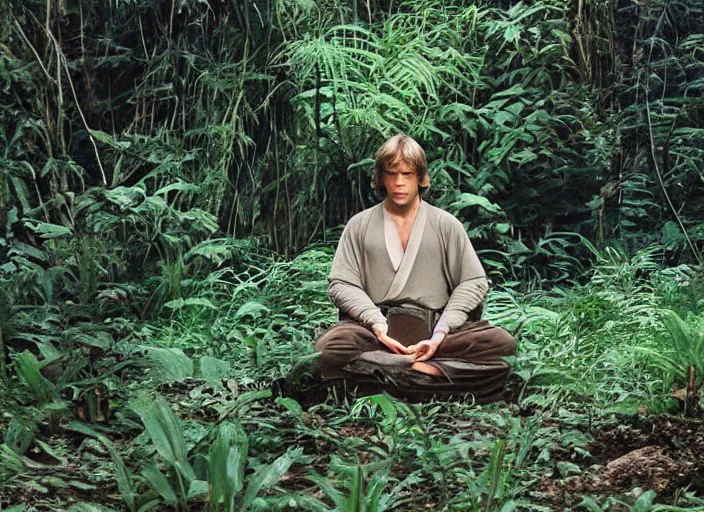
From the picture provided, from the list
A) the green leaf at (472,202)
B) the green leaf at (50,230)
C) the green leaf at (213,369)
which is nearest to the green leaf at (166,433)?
the green leaf at (213,369)

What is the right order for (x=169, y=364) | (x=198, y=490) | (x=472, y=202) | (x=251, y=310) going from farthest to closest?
(x=472, y=202) < (x=251, y=310) < (x=169, y=364) < (x=198, y=490)

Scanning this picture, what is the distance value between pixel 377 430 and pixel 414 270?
3.05 ft

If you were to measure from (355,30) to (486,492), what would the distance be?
484 cm

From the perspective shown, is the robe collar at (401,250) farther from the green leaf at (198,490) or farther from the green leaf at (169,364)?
the green leaf at (198,490)

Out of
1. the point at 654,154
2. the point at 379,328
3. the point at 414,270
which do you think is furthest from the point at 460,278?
the point at 654,154

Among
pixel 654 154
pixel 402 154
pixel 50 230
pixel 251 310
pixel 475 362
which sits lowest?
pixel 251 310

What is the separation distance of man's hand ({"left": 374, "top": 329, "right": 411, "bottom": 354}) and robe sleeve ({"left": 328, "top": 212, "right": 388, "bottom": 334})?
25 mm

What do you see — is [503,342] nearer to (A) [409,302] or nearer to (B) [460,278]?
(B) [460,278]

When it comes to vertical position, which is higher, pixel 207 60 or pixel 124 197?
pixel 207 60

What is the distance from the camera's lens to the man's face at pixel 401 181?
16.0 ft

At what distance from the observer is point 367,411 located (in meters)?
4.67

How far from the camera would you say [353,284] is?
196 inches

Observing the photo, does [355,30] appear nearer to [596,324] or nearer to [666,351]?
[596,324]

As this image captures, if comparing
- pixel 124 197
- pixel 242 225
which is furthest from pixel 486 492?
pixel 242 225
